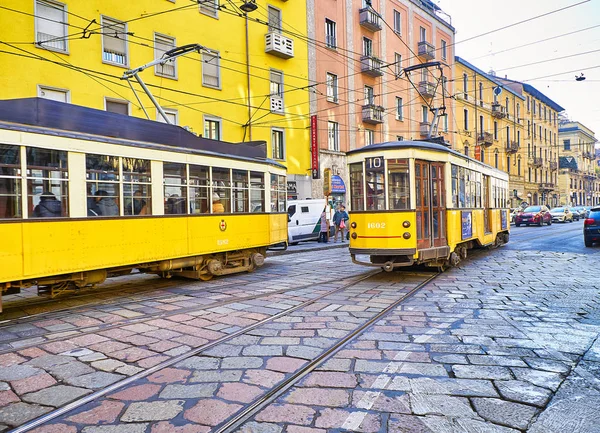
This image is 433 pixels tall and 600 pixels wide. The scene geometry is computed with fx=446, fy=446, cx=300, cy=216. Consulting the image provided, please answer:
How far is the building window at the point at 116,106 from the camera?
15.5m

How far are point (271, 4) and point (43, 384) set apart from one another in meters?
21.2

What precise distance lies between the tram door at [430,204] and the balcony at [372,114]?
58.1 feet

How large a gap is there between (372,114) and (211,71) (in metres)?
11.4

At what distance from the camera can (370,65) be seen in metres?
26.7

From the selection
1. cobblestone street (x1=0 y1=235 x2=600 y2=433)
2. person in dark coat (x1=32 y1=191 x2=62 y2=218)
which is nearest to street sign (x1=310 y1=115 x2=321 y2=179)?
cobblestone street (x1=0 y1=235 x2=600 y2=433)

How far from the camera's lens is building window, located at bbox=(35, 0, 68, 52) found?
13.6 m

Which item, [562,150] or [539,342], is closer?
[539,342]

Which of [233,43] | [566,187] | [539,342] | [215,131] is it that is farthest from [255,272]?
[566,187]

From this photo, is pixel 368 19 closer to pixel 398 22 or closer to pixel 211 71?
pixel 398 22

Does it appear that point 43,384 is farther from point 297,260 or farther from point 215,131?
point 215,131

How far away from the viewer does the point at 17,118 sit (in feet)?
19.6

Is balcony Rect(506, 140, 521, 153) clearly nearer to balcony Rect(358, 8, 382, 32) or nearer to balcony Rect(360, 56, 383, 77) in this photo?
balcony Rect(360, 56, 383, 77)

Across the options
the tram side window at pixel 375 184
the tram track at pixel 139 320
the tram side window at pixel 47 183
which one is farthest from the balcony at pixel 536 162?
the tram side window at pixel 47 183

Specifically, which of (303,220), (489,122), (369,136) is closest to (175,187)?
(303,220)
